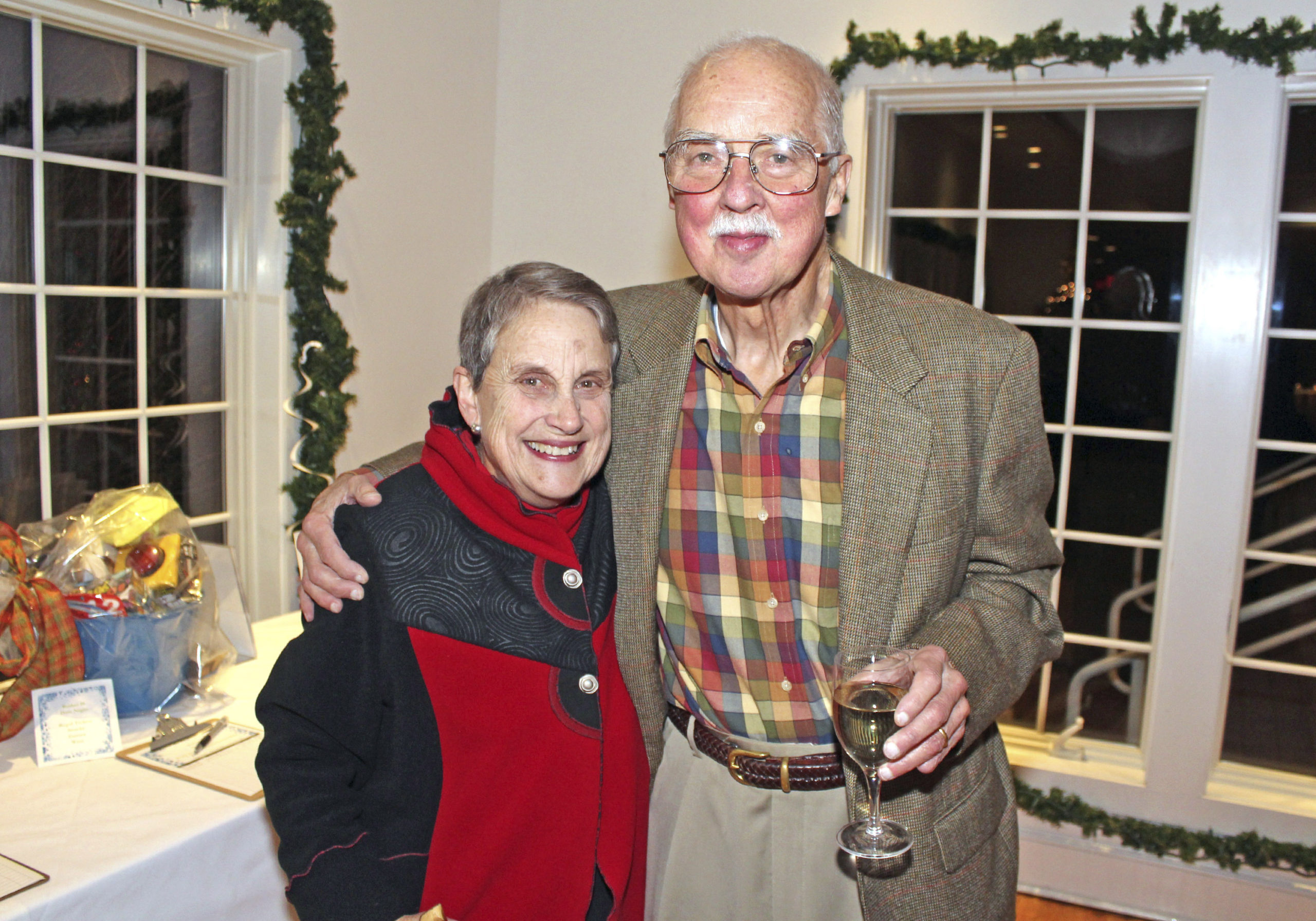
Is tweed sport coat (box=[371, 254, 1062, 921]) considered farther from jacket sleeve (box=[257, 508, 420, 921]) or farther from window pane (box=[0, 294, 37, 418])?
window pane (box=[0, 294, 37, 418])

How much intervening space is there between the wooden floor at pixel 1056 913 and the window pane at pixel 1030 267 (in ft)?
6.82

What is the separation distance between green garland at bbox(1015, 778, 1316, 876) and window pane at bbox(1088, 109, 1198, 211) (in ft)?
6.54

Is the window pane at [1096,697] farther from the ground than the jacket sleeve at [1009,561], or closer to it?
closer to it

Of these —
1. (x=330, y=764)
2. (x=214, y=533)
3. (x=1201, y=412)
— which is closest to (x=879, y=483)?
(x=330, y=764)

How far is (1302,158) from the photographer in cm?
313

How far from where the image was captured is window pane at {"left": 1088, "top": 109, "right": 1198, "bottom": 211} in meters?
3.25

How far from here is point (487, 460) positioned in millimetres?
1489

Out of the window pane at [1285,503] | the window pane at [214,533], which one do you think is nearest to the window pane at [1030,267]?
the window pane at [1285,503]

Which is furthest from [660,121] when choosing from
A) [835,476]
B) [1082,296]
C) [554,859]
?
[554,859]

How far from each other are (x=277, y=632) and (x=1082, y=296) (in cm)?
281

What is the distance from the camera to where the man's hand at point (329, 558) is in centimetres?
133

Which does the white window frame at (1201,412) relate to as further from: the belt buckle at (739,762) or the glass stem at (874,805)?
the glass stem at (874,805)

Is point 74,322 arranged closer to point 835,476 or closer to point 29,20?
point 29,20

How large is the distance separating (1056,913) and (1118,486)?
4.94ft
